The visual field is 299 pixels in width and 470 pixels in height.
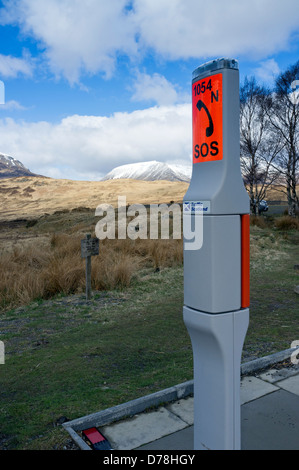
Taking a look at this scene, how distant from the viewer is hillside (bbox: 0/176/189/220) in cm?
4978

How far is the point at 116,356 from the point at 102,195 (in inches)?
2013

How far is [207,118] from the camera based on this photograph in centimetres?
209

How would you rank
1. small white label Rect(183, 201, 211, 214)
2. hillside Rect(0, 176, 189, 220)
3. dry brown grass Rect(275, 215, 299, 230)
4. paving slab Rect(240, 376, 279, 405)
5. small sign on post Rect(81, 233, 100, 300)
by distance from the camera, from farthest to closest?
hillside Rect(0, 176, 189, 220), dry brown grass Rect(275, 215, 299, 230), small sign on post Rect(81, 233, 100, 300), paving slab Rect(240, 376, 279, 405), small white label Rect(183, 201, 211, 214)

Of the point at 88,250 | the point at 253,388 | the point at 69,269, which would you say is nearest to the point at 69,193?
the point at 69,269

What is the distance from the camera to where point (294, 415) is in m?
2.92

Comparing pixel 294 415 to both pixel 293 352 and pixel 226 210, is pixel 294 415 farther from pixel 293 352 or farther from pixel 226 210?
pixel 226 210

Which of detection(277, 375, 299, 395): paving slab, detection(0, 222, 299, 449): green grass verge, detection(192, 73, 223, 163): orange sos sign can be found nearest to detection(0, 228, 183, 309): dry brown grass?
detection(0, 222, 299, 449): green grass verge

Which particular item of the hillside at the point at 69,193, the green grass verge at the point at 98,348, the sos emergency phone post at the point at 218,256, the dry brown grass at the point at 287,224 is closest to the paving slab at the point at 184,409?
the green grass verge at the point at 98,348

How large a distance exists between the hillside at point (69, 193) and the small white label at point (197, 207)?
146ft

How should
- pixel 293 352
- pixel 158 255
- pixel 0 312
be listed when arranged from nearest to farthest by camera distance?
pixel 293 352 → pixel 0 312 → pixel 158 255

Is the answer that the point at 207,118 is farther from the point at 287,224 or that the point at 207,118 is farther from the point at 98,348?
the point at 287,224

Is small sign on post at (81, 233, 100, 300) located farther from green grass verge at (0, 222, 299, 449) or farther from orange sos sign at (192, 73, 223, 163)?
orange sos sign at (192, 73, 223, 163)

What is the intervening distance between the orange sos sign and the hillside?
44462 millimetres

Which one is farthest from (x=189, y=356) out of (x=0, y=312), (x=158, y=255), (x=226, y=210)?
(x=158, y=255)
